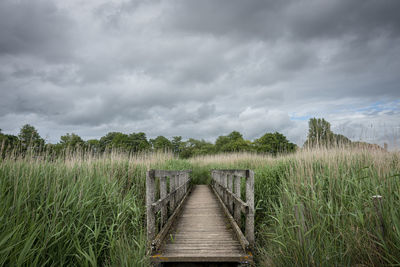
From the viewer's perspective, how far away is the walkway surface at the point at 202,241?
319cm

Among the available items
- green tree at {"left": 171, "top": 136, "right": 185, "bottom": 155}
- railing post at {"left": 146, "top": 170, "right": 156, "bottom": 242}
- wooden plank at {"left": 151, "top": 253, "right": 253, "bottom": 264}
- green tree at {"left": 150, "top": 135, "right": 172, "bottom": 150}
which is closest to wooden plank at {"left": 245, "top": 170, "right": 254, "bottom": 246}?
wooden plank at {"left": 151, "top": 253, "right": 253, "bottom": 264}

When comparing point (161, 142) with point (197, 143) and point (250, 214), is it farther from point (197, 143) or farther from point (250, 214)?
point (250, 214)

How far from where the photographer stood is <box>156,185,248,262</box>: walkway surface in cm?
319

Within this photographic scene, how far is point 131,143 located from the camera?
48500mm

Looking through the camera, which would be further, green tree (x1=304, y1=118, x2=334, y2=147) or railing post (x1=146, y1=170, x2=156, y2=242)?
green tree (x1=304, y1=118, x2=334, y2=147)

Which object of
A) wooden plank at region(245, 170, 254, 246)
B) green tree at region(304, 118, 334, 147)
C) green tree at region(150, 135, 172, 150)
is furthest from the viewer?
green tree at region(150, 135, 172, 150)

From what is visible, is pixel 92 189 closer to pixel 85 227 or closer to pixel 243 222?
pixel 85 227

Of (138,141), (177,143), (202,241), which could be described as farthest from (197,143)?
(202,241)

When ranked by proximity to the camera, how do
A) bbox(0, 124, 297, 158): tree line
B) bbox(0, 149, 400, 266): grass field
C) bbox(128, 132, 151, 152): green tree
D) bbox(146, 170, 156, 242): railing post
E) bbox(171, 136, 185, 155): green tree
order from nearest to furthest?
bbox(0, 149, 400, 266): grass field → bbox(146, 170, 156, 242): railing post → bbox(0, 124, 297, 158): tree line → bbox(128, 132, 151, 152): green tree → bbox(171, 136, 185, 155): green tree

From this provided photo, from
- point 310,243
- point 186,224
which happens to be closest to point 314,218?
point 310,243

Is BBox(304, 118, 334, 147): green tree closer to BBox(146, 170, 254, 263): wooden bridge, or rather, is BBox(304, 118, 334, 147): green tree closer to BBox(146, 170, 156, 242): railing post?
BBox(146, 170, 254, 263): wooden bridge

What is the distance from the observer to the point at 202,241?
376cm

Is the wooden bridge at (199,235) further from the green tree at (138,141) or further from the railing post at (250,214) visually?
the green tree at (138,141)

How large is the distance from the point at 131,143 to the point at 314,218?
1926 inches
